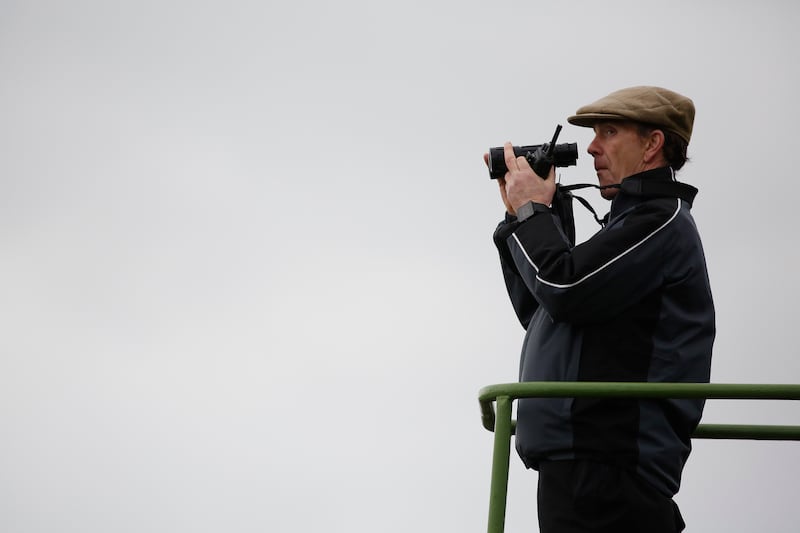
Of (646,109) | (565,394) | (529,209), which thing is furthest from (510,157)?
(565,394)

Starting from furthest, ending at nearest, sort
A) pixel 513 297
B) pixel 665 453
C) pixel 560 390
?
pixel 513 297, pixel 665 453, pixel 560 390

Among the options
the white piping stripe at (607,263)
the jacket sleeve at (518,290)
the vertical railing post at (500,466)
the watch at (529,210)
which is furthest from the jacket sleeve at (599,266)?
the vertical railing post at (500,466)

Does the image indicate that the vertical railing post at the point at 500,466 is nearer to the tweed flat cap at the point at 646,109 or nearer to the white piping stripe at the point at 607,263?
the white piping stripe at the point at 607,263

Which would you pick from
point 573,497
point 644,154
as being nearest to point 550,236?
point 644,154

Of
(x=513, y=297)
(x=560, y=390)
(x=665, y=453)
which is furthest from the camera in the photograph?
(x=513, y=297)

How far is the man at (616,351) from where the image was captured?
3.12 meters

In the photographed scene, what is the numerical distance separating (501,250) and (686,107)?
29.9 inches

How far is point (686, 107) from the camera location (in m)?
3.67

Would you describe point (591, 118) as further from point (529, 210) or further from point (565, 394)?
point (565, 394)

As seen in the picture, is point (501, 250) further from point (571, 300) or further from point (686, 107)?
point (686, 107)

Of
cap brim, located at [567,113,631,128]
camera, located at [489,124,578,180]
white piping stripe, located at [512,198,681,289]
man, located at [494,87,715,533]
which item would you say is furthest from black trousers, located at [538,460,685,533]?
cap brim, located at [567,113,631,128]

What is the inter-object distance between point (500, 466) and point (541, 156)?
1.19 m

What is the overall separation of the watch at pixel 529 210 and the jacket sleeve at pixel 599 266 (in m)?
0.11

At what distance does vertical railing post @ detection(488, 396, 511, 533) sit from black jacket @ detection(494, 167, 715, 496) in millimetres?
376
